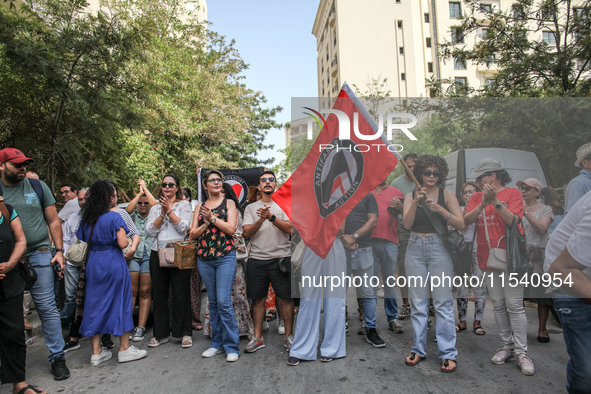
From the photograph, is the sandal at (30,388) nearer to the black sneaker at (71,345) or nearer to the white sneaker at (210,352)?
the black sneaker at (71,345)

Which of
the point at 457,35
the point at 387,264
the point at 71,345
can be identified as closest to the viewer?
the point at 71,345

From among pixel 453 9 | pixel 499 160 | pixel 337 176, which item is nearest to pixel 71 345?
pixel 337 176

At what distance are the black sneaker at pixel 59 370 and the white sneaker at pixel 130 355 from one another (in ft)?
1.72

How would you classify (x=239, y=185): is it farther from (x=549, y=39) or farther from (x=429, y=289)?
(x=549, y=39)

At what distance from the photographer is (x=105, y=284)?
4.26 meters

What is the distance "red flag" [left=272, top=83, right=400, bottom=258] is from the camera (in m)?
4.25

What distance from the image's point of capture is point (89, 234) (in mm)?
4336

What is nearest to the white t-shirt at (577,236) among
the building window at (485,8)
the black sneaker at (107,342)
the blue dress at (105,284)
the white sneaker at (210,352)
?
the white sneaker at (210,352)

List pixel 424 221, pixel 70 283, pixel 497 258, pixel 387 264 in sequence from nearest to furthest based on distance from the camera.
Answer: pixel 497 258 → pixel 424 221 → pixel 70 283 → pixel 387 264

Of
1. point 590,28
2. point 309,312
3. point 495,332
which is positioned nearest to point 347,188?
point 309,312

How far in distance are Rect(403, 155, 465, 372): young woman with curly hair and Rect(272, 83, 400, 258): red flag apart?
0.47 m

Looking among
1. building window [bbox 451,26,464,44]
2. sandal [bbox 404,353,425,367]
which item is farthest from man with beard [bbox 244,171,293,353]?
building window [bbox 451,26,464,44]

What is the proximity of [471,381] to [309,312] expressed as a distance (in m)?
1.66

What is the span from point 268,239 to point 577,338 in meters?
3.04
